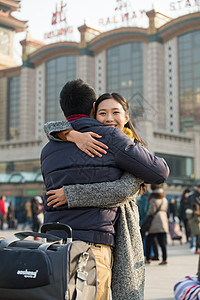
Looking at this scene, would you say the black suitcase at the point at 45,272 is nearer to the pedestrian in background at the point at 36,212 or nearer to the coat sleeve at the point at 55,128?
the coat sleeve at the point at 55,128

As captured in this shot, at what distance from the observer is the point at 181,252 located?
11906mm

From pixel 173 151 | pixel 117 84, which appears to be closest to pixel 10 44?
pixel 117 84

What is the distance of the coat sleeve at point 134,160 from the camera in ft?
8.18

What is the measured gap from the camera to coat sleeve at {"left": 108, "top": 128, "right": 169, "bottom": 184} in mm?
2494

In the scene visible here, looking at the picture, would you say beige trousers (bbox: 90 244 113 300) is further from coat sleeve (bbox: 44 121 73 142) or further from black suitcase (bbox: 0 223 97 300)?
coat sleeve (bbox: 44 121 73 142)

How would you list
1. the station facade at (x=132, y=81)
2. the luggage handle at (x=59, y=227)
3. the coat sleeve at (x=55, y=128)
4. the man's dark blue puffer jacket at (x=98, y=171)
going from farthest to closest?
the station facade at (x=132, y=81) < the coat sleeve at (x=55, y=128) < the man's dark blue puffer jacket at (x=98, y=171) < the luggage handle at (x=59, y=227)

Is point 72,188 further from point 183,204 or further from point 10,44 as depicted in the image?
point 10,44

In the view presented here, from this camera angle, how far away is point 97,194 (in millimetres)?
2439

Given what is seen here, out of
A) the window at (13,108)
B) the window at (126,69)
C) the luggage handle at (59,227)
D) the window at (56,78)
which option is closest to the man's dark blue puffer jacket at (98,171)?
the luggage handle at (59,227)

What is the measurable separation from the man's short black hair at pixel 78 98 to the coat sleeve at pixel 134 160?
28 cm

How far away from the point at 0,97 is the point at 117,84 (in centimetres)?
2296

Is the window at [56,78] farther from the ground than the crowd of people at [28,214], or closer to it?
farther from the ground

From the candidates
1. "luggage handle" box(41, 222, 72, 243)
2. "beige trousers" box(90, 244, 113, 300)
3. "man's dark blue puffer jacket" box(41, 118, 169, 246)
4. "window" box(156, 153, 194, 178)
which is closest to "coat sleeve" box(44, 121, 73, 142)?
"man's dark blue puffer jacket" box(41, 118, 169, 246)

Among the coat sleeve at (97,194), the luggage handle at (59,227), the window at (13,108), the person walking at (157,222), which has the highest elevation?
the window at (13,108)
